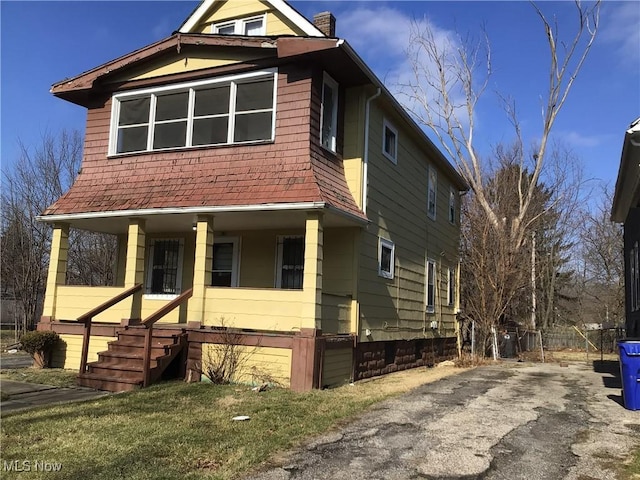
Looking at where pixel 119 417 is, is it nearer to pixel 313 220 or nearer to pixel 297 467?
pixel 297 467

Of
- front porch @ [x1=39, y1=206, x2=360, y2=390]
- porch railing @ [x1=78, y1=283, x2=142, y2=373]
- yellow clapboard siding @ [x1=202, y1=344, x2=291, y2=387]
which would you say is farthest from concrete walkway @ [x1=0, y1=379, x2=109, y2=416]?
yellow clapboard siding @ [x1=202, y1=344, x2=291, y2=387]

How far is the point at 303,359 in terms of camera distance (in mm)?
9195

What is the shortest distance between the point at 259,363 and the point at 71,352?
4.73m

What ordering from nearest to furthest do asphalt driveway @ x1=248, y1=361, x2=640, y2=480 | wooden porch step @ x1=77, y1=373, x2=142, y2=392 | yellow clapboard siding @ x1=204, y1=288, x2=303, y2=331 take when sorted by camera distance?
asphalt driveway @ x1=248, y1=361, x2=640, y2=480 → wooden porch step @ x1=77, y1=373, x2=142, y2=392 → yellow clapboard siding @ x1=204, y1=288, x2=303, y2=331

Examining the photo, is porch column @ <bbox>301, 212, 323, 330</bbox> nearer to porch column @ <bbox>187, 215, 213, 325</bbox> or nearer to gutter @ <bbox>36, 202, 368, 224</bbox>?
gutter @ <bbox>36, 202, 368, 224</bbox>

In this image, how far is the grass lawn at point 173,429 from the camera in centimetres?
516

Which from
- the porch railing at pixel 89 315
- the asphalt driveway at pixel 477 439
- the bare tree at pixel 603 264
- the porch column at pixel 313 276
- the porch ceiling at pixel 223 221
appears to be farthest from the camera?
the bare tree at pixel 603 264

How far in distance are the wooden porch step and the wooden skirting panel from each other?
452 centimetres

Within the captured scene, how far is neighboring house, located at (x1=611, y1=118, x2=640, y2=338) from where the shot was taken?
9148mm

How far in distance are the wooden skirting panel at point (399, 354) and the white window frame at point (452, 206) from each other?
14.1 ft

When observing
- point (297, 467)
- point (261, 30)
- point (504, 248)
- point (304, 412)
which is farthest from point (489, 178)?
point (297, 467)

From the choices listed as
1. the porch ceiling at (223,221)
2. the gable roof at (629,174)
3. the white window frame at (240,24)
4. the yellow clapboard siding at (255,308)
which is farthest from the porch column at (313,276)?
the white window frame at (240,24)

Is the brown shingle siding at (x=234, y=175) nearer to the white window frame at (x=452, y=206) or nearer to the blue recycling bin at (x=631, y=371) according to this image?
the blue recycling bin at (x=631, y=371)

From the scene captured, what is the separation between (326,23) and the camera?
1267 centimetres
